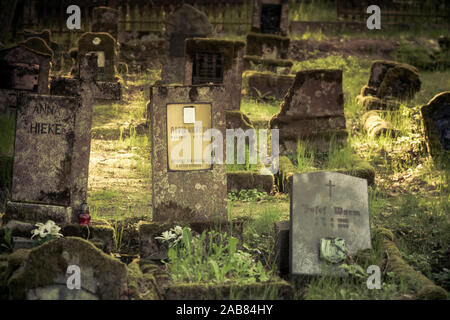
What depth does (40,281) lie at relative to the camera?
4375 mm

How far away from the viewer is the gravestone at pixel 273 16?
624 inches

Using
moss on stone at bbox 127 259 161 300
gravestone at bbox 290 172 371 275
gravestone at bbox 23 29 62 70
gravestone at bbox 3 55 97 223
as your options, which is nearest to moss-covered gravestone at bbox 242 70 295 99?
gravestone at bbox 23 29 62 70

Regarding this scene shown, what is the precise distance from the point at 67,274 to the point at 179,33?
9.23 meters

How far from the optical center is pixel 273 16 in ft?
52.7

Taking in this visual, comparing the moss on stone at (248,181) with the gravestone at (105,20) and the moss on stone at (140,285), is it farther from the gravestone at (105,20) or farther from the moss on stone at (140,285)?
the gravestone at (105,20)

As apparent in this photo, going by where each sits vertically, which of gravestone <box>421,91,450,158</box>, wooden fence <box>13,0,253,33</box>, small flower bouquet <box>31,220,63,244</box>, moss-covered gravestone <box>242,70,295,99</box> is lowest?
small flower bouquet <box>31,220,63,244</box>

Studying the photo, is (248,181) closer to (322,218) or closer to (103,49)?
(322,218)

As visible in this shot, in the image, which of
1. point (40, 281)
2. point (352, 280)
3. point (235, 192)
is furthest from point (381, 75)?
point (40, 281)

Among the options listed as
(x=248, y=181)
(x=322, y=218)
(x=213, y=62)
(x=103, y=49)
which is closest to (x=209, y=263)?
(x=322, y=218)

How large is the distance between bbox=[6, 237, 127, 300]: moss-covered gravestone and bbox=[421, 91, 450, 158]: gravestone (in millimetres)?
5563

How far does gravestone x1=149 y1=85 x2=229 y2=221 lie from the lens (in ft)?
18.8

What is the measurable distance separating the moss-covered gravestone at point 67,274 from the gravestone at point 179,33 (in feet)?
27.8

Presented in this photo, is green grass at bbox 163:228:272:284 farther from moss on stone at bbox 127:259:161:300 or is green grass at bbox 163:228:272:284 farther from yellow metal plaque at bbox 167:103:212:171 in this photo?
yellow metal plaque at bbox 167:103:212:171

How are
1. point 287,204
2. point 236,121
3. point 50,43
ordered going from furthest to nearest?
point 50,43
point 236,121
point 287,204
